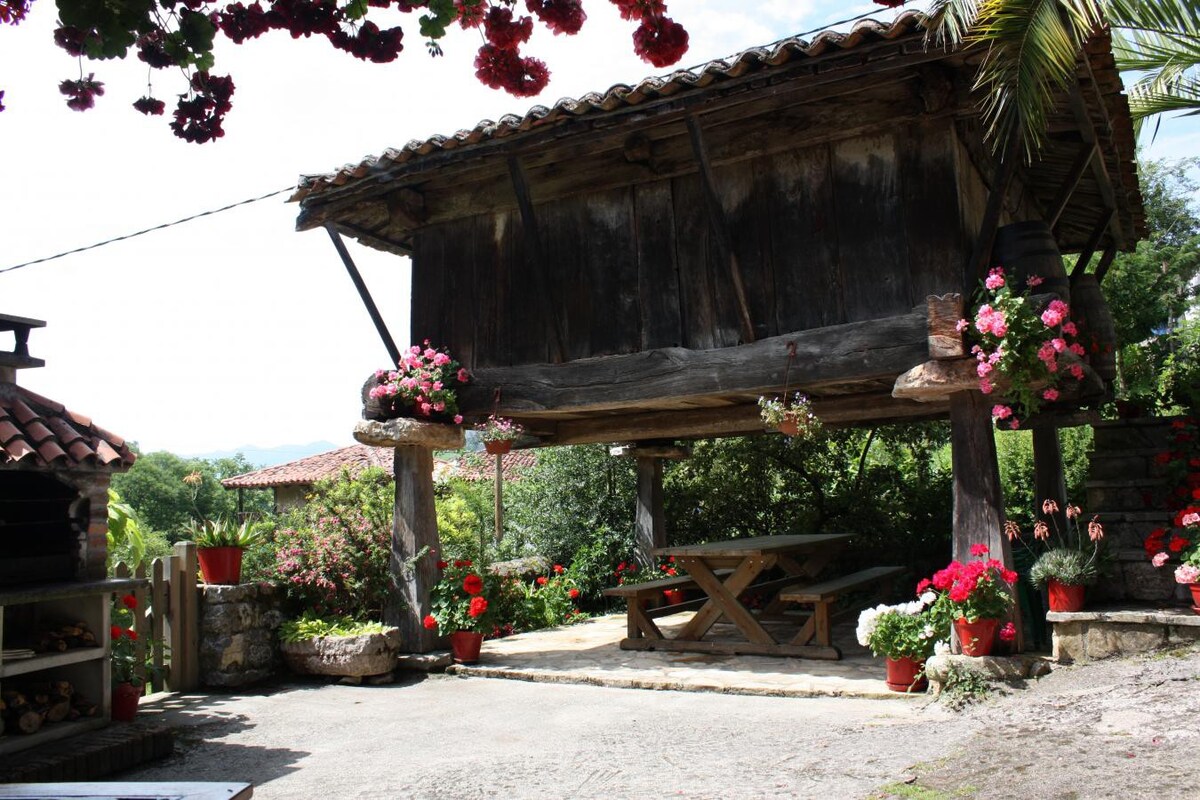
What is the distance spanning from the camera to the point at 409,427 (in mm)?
7715

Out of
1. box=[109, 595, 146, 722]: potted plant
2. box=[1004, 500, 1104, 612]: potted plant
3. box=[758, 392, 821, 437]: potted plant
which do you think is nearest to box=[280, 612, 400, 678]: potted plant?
box=[109, 595, 146, 722]: potted plant

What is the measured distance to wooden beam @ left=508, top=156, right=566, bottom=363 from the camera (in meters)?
7.08

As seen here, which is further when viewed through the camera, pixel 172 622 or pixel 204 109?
pixel 172 622

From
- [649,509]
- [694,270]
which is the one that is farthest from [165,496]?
[694,270]

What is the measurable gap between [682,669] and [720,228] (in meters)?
3.34

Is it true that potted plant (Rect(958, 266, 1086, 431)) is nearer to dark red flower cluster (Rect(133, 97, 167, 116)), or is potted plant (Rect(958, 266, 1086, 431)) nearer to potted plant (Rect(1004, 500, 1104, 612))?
potted plant (Rect(1004, 500, 1104, 612))

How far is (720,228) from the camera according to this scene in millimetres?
6363

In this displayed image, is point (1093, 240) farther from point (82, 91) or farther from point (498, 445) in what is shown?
point (82, 91)

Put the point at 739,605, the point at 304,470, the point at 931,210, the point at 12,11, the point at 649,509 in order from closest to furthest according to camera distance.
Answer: the point at 12,11 < the point at 931,210 < the point at 739,605 < the point at 649,509 < the point at 304,470

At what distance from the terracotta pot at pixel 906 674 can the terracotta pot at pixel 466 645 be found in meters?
3.39

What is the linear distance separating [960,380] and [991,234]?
950 mm

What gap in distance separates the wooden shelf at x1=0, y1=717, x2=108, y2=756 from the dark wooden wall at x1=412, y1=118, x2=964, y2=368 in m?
3.98

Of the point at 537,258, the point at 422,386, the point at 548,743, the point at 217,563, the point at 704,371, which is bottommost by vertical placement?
the point at 548,743

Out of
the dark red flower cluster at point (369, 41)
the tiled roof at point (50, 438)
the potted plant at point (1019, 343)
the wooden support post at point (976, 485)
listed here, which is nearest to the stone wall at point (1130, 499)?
the wooden support post at point (976, 485)
